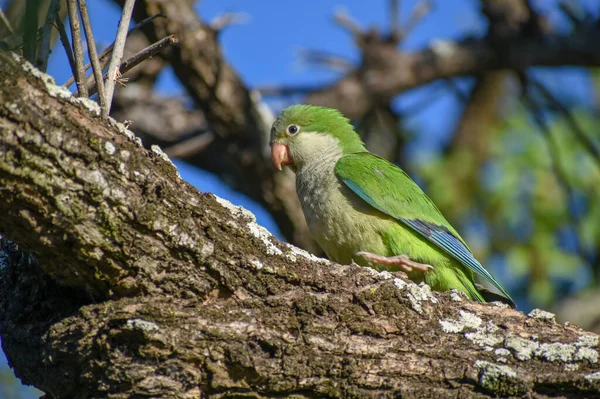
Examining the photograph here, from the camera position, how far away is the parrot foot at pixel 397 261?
461cm

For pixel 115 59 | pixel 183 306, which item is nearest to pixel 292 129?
pixel 115 59

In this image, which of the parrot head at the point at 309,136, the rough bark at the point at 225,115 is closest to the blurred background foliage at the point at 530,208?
the rough bark at the point at 225,115

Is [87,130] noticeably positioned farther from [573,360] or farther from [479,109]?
[479,109]

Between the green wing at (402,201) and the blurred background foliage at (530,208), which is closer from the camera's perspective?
the green wing at (402,201)

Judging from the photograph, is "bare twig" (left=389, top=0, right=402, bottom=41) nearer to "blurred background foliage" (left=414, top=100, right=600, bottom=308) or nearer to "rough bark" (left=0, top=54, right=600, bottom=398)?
"blurred background foliage" (left=414, top=100, right=600, bottom=308)

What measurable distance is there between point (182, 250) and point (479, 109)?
8.84 m

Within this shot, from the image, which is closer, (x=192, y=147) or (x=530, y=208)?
(x=192, y=147)

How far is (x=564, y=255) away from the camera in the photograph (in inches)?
344

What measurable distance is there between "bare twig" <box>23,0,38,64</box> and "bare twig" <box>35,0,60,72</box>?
3.1 inches

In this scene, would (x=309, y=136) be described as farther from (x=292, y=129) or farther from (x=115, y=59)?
(x=115, y=59)

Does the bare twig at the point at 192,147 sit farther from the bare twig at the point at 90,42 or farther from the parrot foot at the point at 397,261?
the bare twig at the point at 90,42

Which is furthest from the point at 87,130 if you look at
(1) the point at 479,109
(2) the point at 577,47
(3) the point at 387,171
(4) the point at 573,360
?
(1) the point at 479,109

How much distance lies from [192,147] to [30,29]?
5503 mm

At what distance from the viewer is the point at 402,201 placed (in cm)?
500
